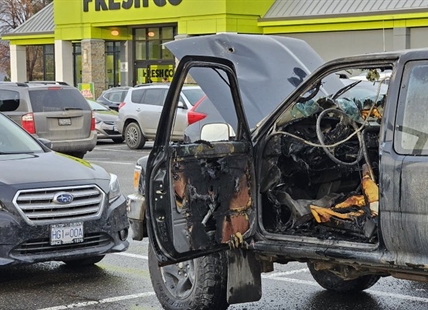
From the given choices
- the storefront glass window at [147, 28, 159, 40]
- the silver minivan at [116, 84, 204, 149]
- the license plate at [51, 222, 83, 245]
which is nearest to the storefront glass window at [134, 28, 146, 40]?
the storefront glass window at [147, 28, 159, 40]

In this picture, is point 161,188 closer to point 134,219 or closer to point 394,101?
point 134,219

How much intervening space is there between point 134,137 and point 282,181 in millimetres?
17116

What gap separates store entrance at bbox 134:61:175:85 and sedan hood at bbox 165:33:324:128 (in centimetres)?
3145

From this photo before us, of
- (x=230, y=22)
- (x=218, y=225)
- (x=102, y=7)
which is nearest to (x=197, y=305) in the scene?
(x=218, y=225)

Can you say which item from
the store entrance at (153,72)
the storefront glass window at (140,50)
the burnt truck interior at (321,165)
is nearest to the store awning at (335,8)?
the store entrance at (153,72)

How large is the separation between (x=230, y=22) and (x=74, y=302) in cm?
2689

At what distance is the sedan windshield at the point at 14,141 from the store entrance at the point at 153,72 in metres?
29.6

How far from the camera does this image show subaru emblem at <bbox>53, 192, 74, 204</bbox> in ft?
25.2

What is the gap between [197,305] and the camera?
6441 mm

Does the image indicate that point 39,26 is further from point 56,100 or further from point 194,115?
point 56,100

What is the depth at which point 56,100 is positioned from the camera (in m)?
17.9

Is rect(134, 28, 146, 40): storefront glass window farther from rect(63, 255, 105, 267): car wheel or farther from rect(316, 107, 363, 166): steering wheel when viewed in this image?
rect(316, 107, 363, 166): steering wheel

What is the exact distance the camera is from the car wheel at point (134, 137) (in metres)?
23.3

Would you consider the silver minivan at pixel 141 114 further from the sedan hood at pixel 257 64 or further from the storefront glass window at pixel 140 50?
the storefront glass window at pixel 140 50
